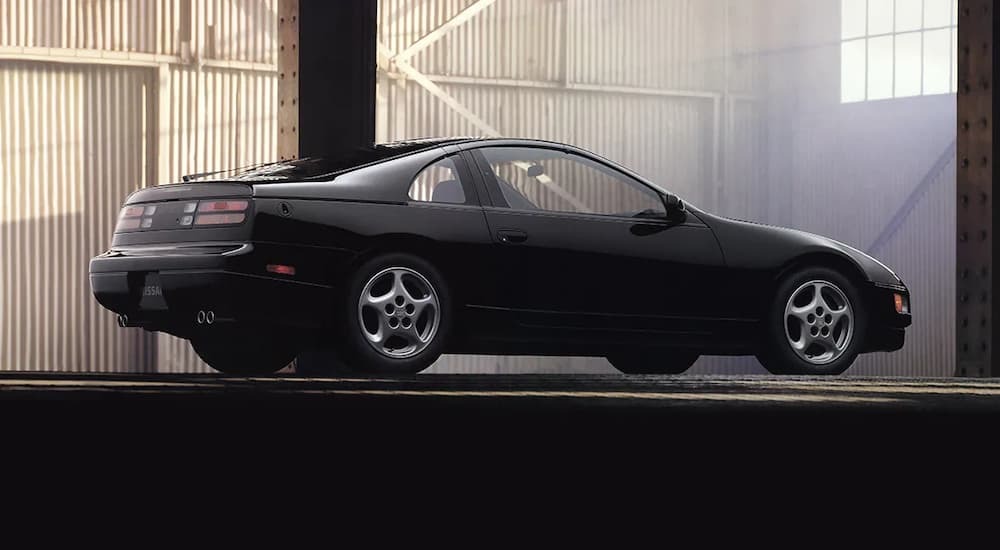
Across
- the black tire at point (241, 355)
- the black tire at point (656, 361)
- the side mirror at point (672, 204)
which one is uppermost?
the side mirror at point (672, 204)

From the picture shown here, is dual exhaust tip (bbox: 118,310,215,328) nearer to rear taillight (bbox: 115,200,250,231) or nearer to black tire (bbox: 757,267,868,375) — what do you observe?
rear taillight (bbox: 115,200,250,231)

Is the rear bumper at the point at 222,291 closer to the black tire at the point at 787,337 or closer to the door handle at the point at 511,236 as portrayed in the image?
the door handle at the point at 511,236

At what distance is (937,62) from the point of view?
26.8 meters

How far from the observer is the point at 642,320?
8531 mm

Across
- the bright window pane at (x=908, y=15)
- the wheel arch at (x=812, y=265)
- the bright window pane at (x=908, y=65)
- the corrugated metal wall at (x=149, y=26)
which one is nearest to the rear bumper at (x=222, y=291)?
the wheel arch at (x=812, y=265)

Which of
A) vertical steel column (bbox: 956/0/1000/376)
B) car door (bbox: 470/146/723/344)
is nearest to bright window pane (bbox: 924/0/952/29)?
vertical steel column (bbox: 956/0/1000/376)

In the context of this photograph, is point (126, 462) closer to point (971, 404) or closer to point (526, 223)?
point (971, 404)

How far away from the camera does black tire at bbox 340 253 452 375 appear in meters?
7.47

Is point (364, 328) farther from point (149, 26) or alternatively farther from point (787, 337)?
point (149, 26)

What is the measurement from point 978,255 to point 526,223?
2.86 meters

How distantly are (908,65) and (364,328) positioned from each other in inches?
850

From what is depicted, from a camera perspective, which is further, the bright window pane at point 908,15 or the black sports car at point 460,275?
the bright window pane at point 908,15

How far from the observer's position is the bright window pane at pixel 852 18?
28.2 m

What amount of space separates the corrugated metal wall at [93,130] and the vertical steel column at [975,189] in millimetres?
15919
